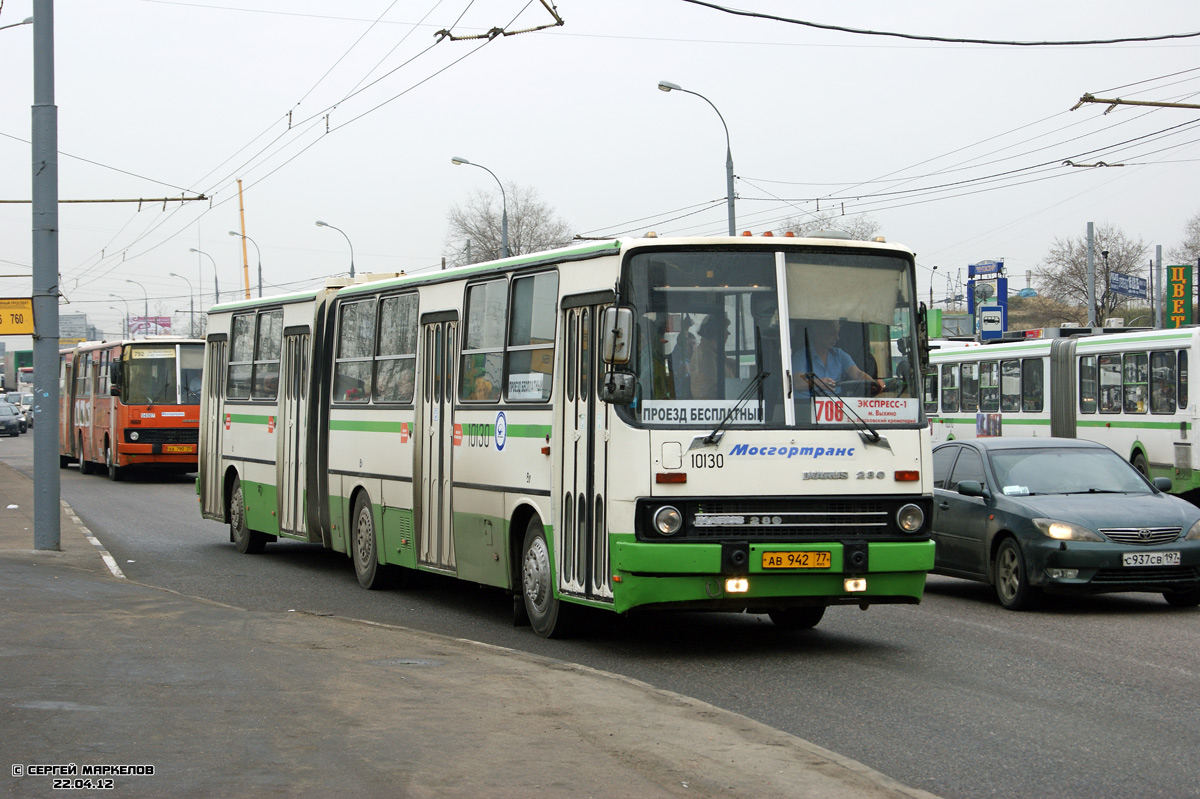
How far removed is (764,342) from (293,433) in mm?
8423

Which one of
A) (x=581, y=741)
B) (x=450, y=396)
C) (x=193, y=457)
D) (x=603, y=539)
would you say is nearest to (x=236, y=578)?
(x=450, y=396)

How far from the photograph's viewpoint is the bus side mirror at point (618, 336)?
9.56 m

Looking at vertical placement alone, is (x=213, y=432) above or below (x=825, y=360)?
below

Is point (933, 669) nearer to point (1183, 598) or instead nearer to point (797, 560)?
point (797, 560)

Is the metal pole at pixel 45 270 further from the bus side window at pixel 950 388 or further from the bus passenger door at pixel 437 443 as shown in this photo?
the bus side window at pixel 950 388

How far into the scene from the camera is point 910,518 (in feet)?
Result: 33.6

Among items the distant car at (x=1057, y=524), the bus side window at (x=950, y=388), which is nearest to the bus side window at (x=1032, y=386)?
the bus side window at (x=950, y=388)

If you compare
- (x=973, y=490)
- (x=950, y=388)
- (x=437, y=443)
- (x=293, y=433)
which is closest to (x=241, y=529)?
(x=293, y=433)

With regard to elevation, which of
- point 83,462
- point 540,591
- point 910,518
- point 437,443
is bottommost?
point 540,591

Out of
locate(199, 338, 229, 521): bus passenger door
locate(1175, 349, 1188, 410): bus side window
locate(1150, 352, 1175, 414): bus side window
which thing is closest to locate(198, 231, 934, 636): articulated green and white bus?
locate(199, 338, 229, 521): bus passenger door

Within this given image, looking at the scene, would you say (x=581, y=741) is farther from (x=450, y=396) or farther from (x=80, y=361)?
(x=80, y=361)

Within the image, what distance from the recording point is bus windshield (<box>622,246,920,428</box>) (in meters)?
9.92

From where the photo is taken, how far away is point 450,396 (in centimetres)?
1291

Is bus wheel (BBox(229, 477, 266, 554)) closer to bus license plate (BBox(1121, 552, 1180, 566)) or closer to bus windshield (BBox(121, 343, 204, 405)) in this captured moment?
Answer: bus license plate (BBox(1121, 552, 1180, 566))
